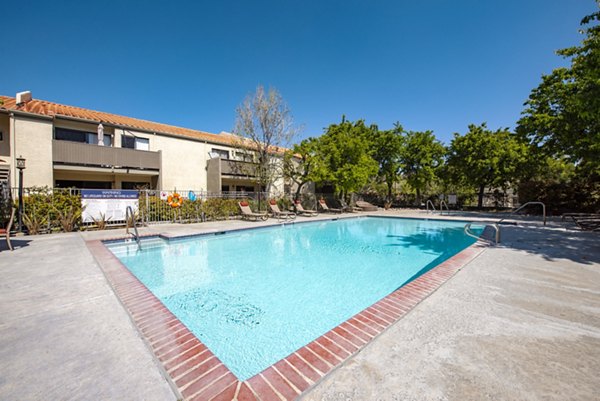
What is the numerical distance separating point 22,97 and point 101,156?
20.9 ft

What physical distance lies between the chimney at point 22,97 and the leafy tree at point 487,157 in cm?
3381

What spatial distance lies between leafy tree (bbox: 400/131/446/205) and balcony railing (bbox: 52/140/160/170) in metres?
23.7

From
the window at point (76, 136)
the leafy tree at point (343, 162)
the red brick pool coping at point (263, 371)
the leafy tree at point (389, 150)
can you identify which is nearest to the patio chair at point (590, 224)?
the red brick pool coping at point (263, 371)

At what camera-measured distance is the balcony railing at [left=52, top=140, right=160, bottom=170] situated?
14.1 m

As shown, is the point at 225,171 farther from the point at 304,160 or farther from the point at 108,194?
the point at 108,194

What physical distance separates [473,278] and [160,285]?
631cm

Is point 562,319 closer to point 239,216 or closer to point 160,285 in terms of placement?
point 160,285

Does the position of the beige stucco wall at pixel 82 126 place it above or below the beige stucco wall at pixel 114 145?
above

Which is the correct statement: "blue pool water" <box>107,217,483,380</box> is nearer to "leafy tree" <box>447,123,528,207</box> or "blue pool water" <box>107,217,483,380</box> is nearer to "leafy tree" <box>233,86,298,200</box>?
"leafy tree" <box>233,86,298,200</box>

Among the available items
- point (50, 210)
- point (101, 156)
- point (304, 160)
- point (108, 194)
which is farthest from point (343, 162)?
point (50, 210)

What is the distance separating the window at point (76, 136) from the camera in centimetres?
1537

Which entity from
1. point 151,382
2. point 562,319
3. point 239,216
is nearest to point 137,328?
point 151,382

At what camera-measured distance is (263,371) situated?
2.10m

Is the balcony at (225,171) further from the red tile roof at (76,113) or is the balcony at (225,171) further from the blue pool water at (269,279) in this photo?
the blue pool water at (269,279)
